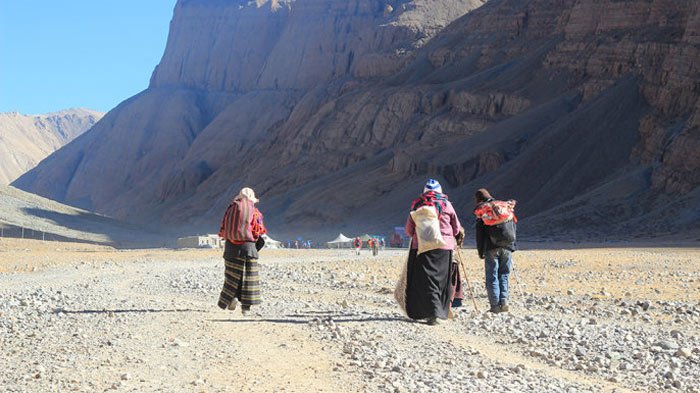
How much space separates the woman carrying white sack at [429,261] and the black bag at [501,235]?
1.11 meters

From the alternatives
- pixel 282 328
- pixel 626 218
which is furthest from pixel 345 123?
pixel 282 328

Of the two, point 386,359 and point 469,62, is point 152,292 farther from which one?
point 469,62

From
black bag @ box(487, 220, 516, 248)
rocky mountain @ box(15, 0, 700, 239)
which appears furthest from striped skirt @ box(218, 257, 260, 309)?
rocky mountain @ box(15, 0, 700, 239)

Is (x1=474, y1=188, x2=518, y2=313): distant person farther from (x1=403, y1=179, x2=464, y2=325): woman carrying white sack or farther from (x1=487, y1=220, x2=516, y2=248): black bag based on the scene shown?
(x1=403, y1=179, x2=464, y2=325): woman carrying white sack

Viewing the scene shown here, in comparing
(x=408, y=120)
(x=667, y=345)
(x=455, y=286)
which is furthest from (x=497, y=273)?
(x=408, y=120)

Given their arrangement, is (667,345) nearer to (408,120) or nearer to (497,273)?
(497,273)

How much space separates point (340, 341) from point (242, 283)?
2941 millimetres

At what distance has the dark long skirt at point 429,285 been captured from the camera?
40.4ft

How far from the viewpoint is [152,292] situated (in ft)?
58.2

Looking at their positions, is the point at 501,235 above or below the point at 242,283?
above

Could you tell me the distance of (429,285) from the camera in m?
12.3

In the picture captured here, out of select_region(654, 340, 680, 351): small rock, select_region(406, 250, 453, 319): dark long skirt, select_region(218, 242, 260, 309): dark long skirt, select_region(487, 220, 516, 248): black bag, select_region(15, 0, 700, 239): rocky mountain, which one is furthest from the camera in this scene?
select_region(15, 0, 700, 239): rocky mountain

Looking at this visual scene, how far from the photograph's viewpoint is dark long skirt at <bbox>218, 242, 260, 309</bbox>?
526 inches

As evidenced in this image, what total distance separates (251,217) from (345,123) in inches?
3168
